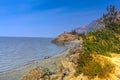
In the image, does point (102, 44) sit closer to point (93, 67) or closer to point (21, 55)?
point (93, 67)

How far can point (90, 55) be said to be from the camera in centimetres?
1934

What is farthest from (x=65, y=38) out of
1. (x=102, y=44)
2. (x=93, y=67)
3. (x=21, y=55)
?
(x=93, y=67)

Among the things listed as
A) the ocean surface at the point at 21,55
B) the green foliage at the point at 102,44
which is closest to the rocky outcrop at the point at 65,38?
the ocean surface at the point at 21,55

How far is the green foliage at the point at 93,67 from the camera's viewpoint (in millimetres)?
16953

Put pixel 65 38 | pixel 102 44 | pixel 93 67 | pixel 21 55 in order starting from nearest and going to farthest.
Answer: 1. pixel 93 67
2. pixel 102 44
3. pixel 21 55
4. pixel 65 38

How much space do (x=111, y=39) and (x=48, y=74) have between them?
1317cm

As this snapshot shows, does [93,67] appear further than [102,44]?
No

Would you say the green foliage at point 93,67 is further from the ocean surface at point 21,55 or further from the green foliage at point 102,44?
the ocean surface at point 21,55

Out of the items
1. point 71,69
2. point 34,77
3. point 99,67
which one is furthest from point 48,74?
point 99,67

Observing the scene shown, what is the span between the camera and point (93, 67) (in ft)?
56.2

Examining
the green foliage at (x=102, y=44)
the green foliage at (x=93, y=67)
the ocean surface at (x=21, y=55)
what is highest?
the green foliage at (x=102, y=44)

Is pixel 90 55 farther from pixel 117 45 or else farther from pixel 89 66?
pixel 117 45

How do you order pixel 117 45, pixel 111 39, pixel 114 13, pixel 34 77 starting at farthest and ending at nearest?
1. pixel 114 13
2. pixel 111 39
3. pixel 117 45
4. pixel 34 77

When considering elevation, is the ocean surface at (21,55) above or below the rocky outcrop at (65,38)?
below
